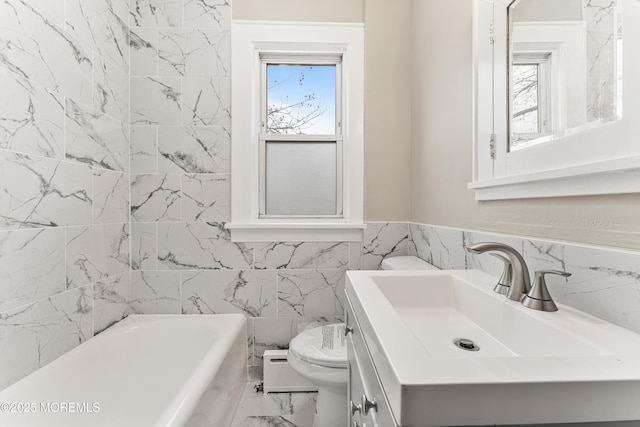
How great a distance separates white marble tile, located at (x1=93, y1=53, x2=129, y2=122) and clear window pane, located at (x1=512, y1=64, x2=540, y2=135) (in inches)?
73.6

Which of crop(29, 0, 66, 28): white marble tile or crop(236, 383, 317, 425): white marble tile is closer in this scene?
crop(29, 0, 66, 28): white marble tile

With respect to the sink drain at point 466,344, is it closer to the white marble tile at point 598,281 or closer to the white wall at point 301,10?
the white marble tile at point 598,281

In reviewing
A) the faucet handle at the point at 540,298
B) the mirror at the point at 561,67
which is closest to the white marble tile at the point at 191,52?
the mirror at the point at 561,67

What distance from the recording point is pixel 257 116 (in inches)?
80.5

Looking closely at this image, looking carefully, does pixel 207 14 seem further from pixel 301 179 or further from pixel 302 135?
pixel 301 179

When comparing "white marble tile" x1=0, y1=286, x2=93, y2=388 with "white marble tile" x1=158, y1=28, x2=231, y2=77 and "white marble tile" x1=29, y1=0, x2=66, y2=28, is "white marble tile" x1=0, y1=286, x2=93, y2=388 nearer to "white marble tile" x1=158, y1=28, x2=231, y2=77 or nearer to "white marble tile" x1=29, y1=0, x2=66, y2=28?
"white marble tile" x1=29, y1=0, x2=66, y2=28

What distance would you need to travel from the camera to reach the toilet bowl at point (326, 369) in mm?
1366

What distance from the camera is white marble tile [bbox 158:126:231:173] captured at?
6.44ft

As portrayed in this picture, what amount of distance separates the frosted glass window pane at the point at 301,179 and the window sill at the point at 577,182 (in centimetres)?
117

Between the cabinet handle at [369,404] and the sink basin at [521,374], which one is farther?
the cabinet handle at [369,404]

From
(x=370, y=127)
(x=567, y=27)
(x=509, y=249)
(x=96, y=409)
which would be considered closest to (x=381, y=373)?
(x=509, y=249)

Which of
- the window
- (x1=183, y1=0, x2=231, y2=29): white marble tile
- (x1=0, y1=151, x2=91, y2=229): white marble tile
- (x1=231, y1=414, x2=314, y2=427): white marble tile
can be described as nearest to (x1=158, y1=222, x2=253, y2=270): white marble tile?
(x1=0, y1=151, x2=91, y2=229): white marble tile

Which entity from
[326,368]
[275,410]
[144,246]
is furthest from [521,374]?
[144,246]

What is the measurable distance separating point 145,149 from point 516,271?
79.0 inches
